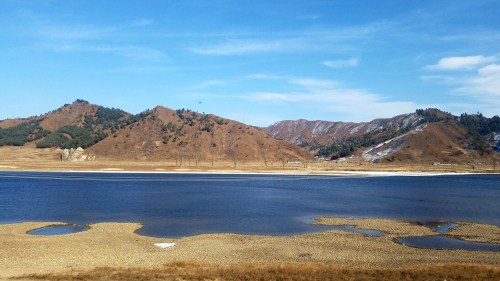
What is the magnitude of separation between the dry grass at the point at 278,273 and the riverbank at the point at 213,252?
4.12 ft

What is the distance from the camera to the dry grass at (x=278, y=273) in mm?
24875

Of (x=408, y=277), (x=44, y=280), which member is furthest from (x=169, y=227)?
(x=408, y=277)

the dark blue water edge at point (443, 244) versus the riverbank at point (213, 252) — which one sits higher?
the riverbank at point (213, 252)

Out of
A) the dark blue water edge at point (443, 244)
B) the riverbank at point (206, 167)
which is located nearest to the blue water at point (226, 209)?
the dark blue water edge at point (443, 244)

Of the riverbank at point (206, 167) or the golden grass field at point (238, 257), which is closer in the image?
the golden grass field at point (238, 257)

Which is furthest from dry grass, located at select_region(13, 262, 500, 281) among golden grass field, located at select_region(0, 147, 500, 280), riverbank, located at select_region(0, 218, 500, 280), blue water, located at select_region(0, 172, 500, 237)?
blue water, located at select_region(0, 172, 500, 237)

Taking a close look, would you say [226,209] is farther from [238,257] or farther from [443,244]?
[443,244]

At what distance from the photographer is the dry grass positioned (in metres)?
24.9

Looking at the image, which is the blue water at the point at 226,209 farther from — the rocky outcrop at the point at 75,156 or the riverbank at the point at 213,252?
the rocky outcrop at the point at 75,156

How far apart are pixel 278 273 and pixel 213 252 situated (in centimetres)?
807

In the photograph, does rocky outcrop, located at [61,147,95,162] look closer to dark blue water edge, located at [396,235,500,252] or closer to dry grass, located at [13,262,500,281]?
dark blue water edge, located at [396,235,500,252]

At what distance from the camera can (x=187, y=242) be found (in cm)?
3666

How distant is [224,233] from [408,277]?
19362 millimetres

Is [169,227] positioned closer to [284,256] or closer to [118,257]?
[118,257]
